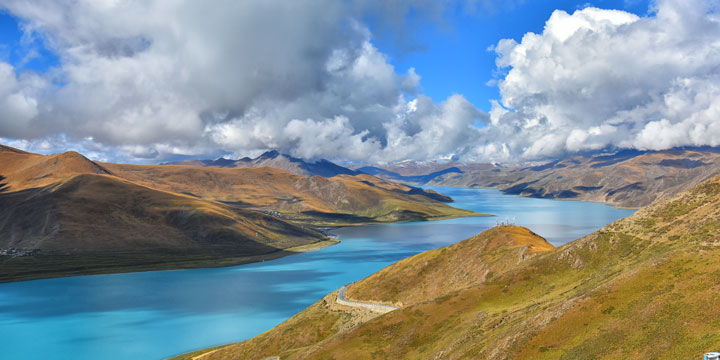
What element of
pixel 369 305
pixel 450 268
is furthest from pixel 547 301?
pixel 369 305

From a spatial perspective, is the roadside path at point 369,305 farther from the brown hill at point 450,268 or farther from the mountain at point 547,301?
the brown hill at point 450,268

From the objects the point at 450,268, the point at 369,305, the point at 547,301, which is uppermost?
the point at 547,301

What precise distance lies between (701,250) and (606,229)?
34.3 meters

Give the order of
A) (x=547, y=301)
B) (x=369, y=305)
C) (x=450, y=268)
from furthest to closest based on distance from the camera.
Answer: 1. (x=450, y=268)
2. (x=369, y=305)
3. (x=547, y=301)

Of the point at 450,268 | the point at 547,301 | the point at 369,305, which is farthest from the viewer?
the point at 450,268

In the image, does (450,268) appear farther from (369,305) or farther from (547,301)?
A: (547,301)

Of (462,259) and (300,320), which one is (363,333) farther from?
(462,259)

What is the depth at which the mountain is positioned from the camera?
4812cm

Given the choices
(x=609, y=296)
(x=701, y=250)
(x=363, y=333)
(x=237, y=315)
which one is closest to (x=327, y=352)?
(x=363, y=333)

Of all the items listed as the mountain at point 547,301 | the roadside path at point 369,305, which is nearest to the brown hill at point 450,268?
the mountain at point 547,301

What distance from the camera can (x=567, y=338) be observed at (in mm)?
51875

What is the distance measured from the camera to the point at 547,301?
72.0 meters

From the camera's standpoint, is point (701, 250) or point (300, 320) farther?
point (300, 320)

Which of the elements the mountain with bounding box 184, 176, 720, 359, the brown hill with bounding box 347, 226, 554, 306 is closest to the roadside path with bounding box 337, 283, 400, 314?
the mountain with bounding box 184, 176, 720, 359
